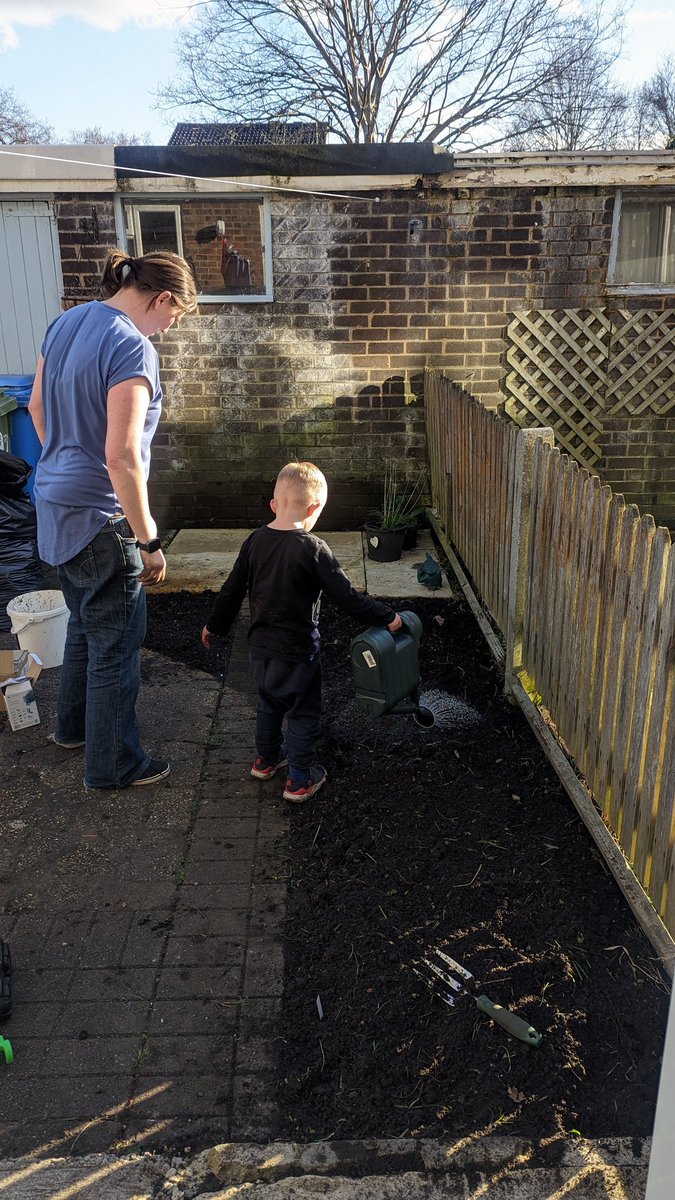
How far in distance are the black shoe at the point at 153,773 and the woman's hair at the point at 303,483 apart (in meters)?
1.36

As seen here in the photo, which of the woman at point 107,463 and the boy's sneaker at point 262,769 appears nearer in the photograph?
the woman at point 107,463

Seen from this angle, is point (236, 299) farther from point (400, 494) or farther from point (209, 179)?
point (400, 494)

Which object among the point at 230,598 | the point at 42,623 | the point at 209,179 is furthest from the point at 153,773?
the point at 209,179

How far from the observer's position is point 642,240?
747 cm

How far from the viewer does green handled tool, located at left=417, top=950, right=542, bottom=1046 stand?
7.91 feet

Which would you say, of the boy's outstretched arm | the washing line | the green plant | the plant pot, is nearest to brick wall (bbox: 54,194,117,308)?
the washing line

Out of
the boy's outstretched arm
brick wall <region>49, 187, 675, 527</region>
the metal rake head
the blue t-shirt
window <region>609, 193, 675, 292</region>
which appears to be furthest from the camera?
window <region>609, 193, 675, 292</region>

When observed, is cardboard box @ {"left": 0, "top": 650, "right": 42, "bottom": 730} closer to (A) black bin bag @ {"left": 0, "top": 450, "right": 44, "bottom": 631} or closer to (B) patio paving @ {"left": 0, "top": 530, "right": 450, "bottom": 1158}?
(B) patio paving @ {"left": 0, "top": 530, "right": 450, "bottom": 1158}

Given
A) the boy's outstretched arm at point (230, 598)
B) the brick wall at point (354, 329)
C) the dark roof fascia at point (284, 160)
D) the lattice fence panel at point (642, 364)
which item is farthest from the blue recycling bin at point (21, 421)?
the lattice fence panel at point (642, 364)

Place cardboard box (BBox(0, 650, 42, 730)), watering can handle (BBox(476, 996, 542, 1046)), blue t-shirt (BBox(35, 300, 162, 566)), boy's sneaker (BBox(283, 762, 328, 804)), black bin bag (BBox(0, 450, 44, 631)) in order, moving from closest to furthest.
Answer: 1. watering can handle (BBox(476, 996, 542, 1046))
2. blue t-shirt (BBox(35, 300, 162, 566))
3. boy's sneaker (BBox(283, 762, 328, 804))
4. cardboard box (BBox(0, 650, 42, 730))
5. black bin bag (BBox(0, 450, 44, 631))

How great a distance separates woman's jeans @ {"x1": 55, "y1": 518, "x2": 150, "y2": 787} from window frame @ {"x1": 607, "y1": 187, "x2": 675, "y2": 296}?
556 centimetres

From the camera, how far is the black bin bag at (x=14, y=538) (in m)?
5.59

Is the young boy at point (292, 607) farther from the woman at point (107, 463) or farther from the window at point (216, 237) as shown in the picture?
the window at point (216, 237)

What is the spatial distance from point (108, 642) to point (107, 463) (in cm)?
72
